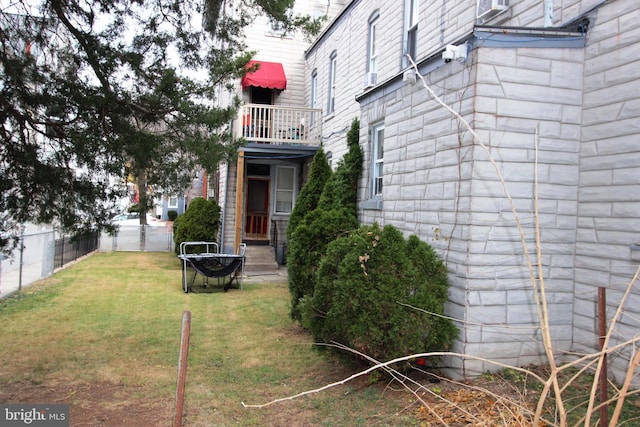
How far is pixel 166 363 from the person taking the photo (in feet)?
19.7

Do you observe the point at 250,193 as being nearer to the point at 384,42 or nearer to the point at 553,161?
the point at 384,42

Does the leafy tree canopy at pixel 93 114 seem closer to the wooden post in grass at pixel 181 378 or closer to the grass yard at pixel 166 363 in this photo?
the grass yard at pixel 166 363

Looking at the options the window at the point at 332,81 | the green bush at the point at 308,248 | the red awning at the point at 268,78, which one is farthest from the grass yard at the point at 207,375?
the red awning at the point at 268,78

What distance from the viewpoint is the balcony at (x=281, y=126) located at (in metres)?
14.2

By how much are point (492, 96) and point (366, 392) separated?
122 inches

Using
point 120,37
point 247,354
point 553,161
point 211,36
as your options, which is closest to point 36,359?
point 247,354

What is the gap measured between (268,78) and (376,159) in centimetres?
893

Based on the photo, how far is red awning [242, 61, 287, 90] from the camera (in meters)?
15.2

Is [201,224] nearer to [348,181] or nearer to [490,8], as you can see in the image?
[348,181]

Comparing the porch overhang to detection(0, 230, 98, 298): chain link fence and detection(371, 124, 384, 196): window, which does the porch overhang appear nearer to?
detection(0, 230, 98, 298): chain link fence

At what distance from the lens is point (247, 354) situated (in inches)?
252

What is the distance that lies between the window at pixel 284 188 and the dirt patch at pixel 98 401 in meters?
11.8

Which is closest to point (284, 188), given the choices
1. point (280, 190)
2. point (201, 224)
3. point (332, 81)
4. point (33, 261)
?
point (280, 190)

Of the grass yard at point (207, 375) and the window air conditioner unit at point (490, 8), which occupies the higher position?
the window air conditioner unit at point (490, 8)
